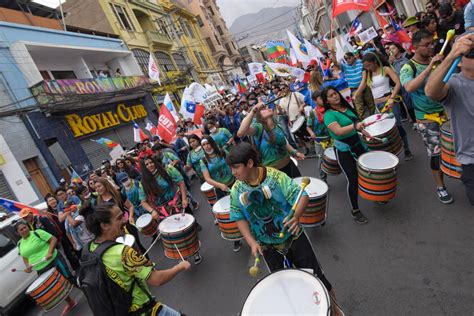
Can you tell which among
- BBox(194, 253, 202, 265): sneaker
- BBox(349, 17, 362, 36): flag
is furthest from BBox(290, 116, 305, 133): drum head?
BBox(349, 17, 362, 36): flag

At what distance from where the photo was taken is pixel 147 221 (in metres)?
5.28

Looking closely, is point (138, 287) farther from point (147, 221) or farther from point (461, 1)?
point (461, 1)

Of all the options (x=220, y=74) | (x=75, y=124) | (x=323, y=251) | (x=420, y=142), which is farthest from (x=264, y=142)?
(x=220, y=74)

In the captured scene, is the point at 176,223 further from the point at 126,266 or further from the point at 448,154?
the point at 448,154

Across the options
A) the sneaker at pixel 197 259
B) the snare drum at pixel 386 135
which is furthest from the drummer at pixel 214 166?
the snare drum at pixel 386 135

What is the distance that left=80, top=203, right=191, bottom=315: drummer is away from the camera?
203 centimetres

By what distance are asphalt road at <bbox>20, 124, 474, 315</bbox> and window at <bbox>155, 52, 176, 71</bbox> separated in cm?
2746

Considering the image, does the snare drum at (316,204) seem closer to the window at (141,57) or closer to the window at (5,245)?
the window at (5,245)

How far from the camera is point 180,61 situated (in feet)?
112

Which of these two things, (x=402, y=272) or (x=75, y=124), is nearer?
(x=402, y=272)

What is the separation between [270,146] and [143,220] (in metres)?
2.80

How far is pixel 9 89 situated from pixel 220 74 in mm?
34980

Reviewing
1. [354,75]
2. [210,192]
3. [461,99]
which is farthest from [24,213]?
[354,75]

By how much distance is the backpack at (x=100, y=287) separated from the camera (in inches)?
77.5
